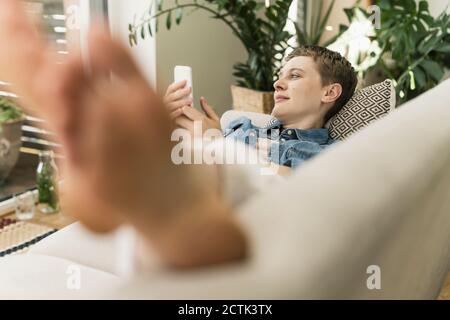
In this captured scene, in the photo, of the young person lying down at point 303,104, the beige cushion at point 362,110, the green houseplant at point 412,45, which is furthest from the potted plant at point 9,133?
the green houseplant at point 412,45

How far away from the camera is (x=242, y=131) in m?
1.76

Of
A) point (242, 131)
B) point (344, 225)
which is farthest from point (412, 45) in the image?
point (344, 225)

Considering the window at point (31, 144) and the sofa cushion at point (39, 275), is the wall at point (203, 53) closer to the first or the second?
the window at point (31, 144)

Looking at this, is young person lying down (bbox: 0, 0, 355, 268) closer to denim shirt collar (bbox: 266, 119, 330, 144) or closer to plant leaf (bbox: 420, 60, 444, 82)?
denim shirt collar (bbox: 266, 119, 330, 144)

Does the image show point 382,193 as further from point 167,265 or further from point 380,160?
point 167,265

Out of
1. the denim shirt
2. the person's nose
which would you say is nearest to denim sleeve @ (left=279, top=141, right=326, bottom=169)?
the denim shirt

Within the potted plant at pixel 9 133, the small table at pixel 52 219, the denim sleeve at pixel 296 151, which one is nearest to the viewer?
the denim sleeve at pixel 296 151

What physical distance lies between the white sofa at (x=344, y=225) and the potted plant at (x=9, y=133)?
2.16 metres

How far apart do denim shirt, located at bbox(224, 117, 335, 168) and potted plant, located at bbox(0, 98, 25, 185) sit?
1.27 metres

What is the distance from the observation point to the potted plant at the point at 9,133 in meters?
2.64
